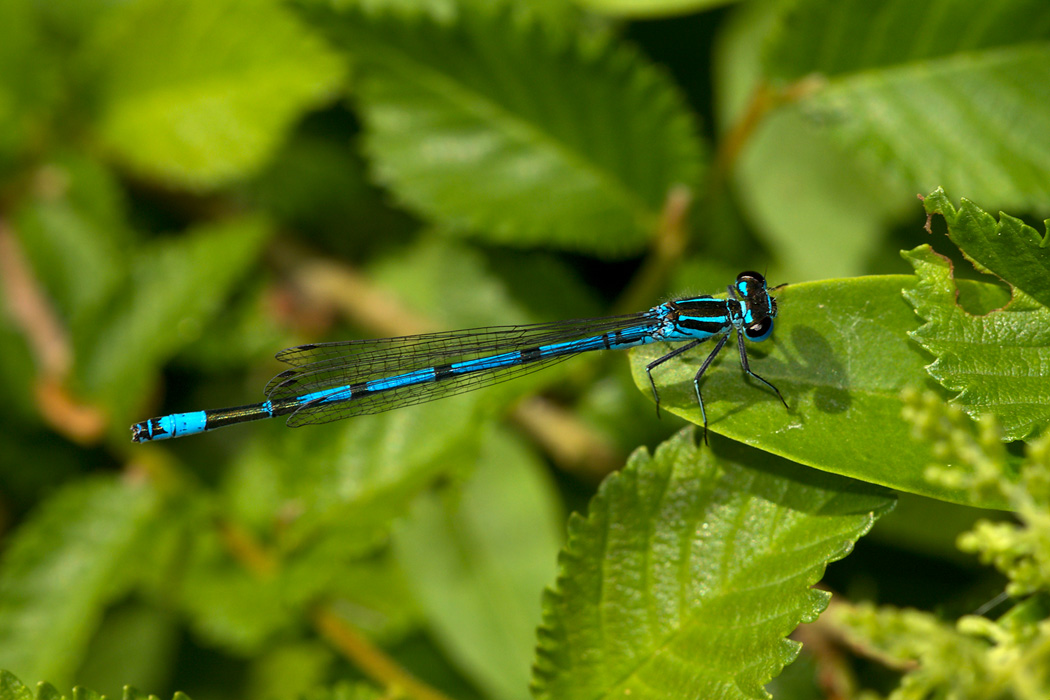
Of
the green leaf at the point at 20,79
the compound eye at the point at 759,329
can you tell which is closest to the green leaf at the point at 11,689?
the compound eye at the point at 759,329

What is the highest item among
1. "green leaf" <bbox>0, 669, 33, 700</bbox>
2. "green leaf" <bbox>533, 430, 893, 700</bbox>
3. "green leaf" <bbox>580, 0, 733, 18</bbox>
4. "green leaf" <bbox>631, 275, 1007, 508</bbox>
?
"green leaf" <bbox>580, 0, 733, 18</bbox>

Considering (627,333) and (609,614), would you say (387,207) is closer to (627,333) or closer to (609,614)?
(627,333)

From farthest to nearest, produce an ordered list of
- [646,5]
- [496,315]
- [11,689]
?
[496,315], [646,5], [11,689]

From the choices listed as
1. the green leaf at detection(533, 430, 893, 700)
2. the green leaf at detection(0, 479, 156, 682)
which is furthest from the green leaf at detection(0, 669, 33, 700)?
the green leaf at detection(0, 479, 156, 682)

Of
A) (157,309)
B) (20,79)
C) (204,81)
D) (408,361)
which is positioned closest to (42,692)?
(408,361)

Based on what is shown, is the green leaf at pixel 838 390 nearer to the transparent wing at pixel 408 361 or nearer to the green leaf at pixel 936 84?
the transparent wing at pixel 408 361

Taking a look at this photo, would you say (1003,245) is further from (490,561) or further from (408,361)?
(490,561)

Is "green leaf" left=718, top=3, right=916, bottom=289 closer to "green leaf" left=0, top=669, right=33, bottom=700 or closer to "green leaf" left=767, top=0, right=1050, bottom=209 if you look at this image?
"green leaf" left=767, top=0, right=1050, bottom=209
